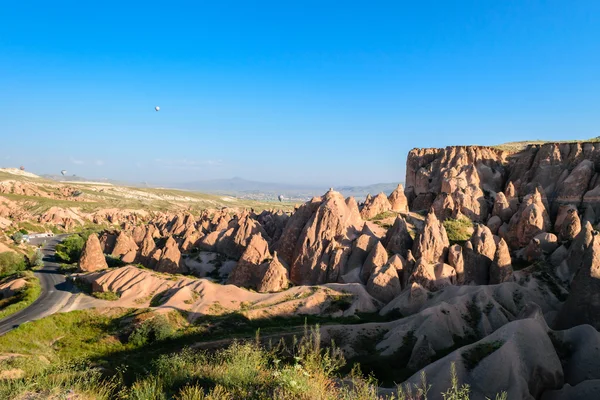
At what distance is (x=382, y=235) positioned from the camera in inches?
2121

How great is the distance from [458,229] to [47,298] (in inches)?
2365

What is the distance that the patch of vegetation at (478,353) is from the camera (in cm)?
2069

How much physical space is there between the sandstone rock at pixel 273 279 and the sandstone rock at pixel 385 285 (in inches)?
455

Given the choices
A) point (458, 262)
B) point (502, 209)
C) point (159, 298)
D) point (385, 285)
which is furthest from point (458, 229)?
point (159, 298)

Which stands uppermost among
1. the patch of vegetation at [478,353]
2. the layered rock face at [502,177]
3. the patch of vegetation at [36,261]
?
the layered rock face at [502,177]

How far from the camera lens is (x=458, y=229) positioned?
54.9 meters

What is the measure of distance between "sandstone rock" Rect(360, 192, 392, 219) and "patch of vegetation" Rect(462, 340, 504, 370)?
40176mm

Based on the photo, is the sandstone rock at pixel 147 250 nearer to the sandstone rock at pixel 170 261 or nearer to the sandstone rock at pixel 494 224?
the sandstone rock at pixel 170 261

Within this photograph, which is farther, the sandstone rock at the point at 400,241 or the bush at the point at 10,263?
the bush at the point at 10,263

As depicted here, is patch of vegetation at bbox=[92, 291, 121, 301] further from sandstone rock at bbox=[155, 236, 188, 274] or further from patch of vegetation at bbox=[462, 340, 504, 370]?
patch of vegetation at bbox=[462, 340, 504, 370]

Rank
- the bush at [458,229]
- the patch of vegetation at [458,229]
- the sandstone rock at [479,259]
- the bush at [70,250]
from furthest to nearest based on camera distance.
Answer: the bush at [70,250] → the bush at [458,229] → the patch of vegetation at [458,229] → the sandstone rock at [479,259]

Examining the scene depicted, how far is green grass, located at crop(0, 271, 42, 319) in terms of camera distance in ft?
136

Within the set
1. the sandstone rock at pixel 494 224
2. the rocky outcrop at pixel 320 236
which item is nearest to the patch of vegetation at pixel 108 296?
the rocky outcrop at pixel 320 236

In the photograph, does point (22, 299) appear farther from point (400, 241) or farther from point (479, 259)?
point (479, 259)
